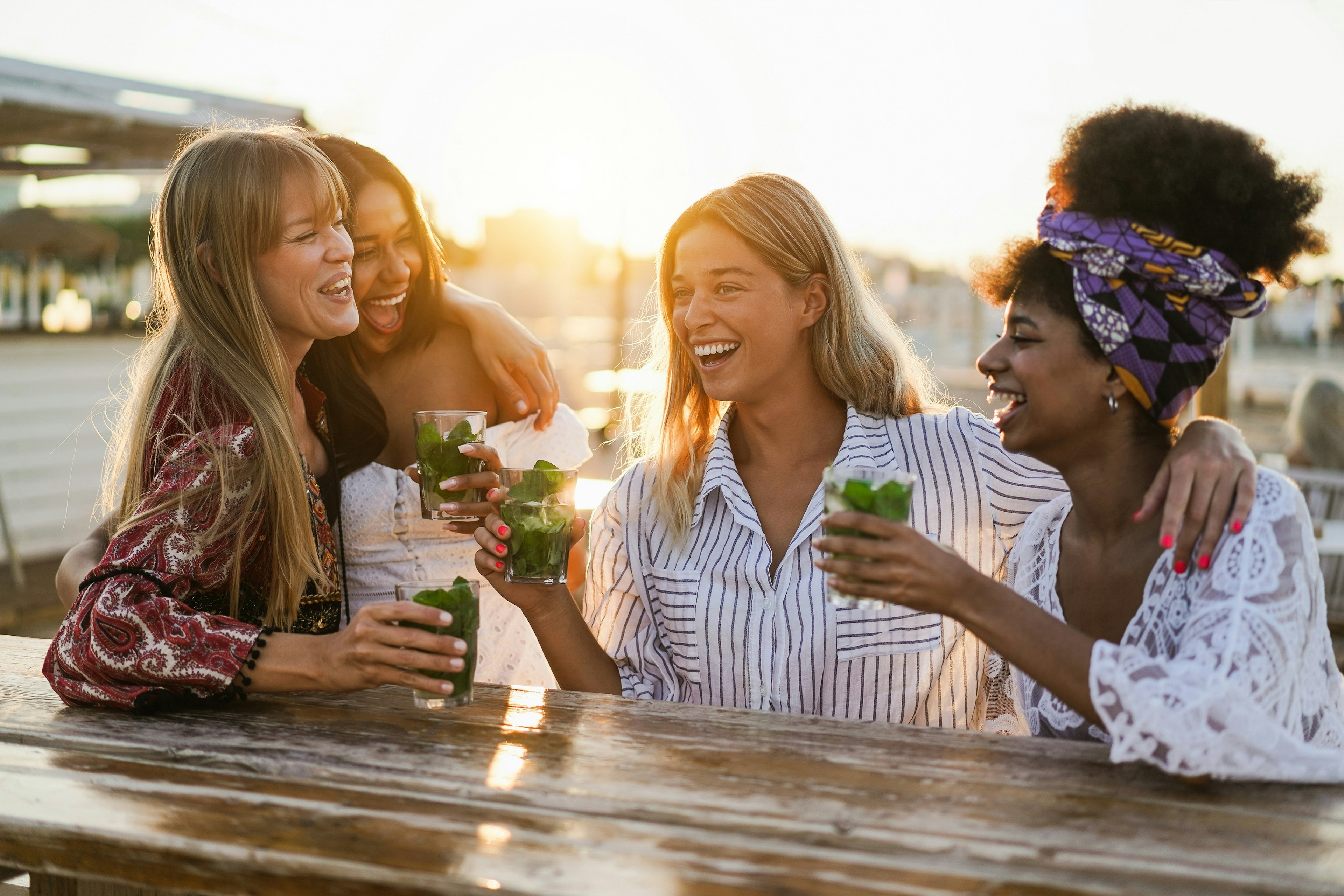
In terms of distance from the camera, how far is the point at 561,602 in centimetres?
241

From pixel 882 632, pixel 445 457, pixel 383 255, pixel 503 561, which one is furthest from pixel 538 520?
pixel 383 255

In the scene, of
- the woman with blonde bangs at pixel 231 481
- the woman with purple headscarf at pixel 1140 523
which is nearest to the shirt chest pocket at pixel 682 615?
the woman with blonde bangs at pixel 231 481

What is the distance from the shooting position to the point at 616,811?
63.6 inches

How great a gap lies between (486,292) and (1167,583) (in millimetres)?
38785

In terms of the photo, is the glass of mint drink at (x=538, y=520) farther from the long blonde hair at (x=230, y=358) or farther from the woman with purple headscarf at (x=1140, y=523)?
the woman with purple headscarf at (x=1140, y=523)

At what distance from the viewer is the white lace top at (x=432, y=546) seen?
2906mm

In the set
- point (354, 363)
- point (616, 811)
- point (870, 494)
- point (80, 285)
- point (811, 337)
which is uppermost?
point (80, 285)

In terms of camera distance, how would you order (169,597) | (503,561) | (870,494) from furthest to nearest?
1. (503,561)
2. (169,597)
3. (870,494)

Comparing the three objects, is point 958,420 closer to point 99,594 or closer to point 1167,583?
point 1167,583

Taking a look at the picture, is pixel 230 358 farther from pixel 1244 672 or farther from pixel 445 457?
pixel 1244 672

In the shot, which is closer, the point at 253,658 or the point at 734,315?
the point at 253,658

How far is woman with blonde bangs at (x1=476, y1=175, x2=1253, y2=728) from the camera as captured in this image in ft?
8.16

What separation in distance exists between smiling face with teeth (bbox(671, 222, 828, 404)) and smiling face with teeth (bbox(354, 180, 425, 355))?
0.76m

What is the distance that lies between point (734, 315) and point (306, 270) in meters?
0.98
